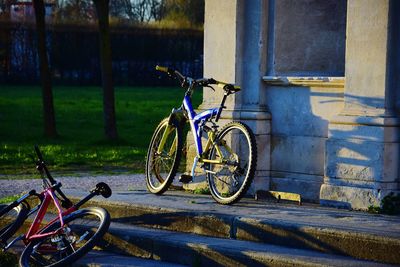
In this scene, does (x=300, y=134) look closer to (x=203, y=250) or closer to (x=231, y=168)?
(x=231, y=168)

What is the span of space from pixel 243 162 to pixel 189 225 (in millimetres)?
1429

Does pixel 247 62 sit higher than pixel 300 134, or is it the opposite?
pixel 247 62

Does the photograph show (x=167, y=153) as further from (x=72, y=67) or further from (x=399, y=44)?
(x=72, y=67)

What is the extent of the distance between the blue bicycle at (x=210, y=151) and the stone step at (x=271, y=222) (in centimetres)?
18

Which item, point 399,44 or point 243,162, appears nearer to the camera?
point 399,44

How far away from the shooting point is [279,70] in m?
9.30

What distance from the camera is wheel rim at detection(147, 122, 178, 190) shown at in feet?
30.9

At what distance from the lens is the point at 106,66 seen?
18.7 m

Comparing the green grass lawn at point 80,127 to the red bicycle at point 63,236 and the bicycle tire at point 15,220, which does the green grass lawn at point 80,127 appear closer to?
the bicycle tire at point 15,220

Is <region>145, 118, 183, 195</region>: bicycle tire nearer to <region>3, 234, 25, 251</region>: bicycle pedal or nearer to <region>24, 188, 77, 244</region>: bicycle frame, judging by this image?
<region>24, 188, 77, 244</region>: bicycle frame

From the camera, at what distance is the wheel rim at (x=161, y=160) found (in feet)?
30.9

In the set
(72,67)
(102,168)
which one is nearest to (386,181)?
(102,168)

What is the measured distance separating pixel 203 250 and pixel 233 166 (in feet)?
4.55

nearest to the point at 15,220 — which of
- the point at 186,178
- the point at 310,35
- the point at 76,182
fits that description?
the point at 186,178
